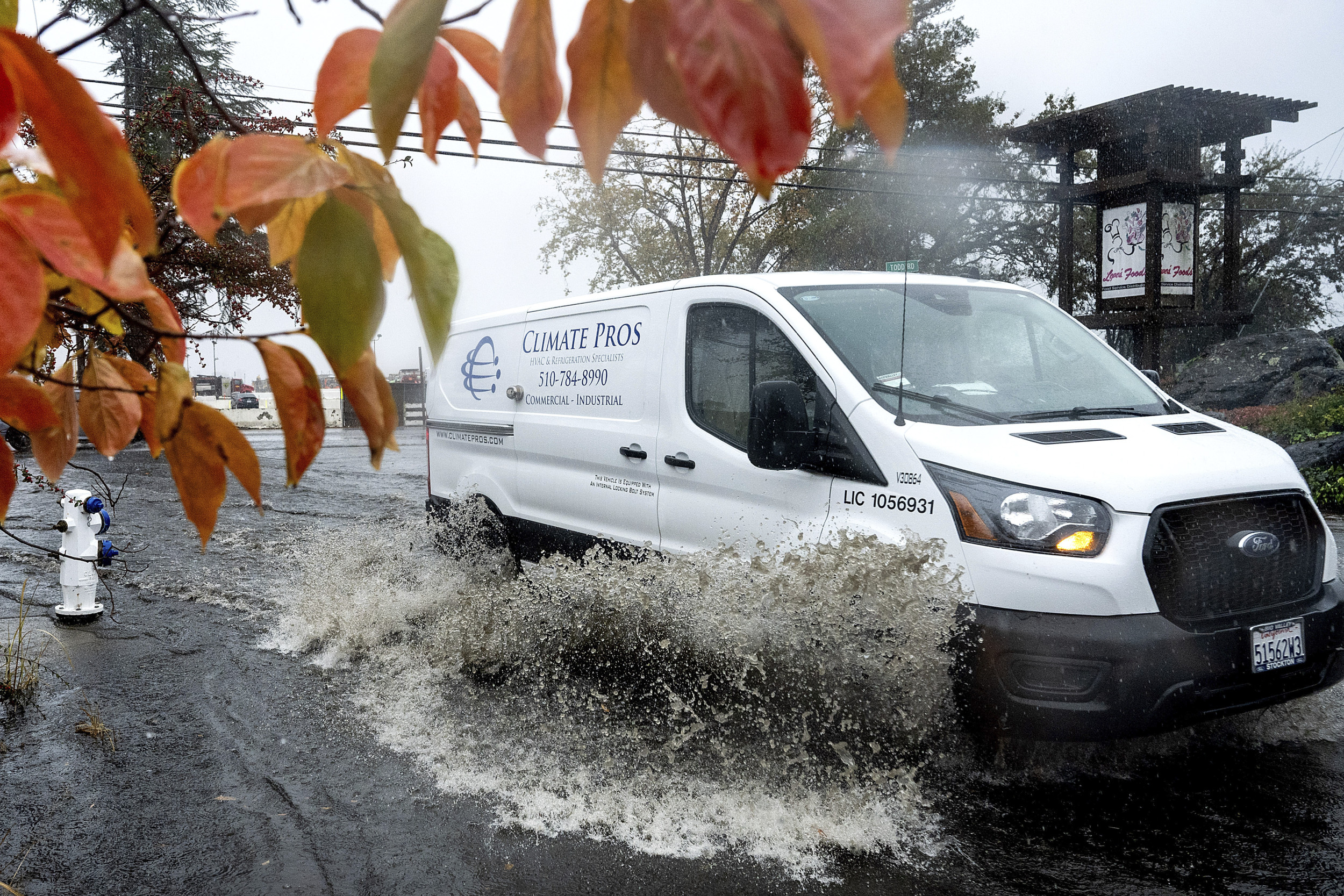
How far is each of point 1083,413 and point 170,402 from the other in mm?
4039

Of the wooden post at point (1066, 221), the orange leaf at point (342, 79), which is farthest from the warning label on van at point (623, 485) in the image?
the wooden post at point (1066, 221)

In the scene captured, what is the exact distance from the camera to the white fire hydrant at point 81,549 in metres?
5.86

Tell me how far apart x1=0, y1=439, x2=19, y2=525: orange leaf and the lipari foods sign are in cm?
2151

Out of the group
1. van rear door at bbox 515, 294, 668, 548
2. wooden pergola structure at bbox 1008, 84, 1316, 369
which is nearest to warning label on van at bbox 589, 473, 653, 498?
van rear door at bbox 515, 294, 668, 548

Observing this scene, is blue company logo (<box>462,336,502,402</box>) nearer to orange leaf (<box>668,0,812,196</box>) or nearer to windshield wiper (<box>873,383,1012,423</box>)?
windshield wiper (<box>873,383,1012,423</box>)

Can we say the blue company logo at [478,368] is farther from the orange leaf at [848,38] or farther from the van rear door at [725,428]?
the orange leaf at [848,38]

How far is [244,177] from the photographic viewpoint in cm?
70

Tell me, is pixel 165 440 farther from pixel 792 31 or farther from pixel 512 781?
pixel 512 781

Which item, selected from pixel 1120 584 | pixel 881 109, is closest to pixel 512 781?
pixel 1120 584

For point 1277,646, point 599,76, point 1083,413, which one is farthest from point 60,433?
point 1083,413

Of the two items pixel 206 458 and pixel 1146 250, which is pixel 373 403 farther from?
pixel 1146 250

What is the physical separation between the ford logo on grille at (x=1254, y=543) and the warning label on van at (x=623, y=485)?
2675 mm

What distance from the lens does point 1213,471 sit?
3.55 metres

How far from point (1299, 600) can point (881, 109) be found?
3.95 metres
